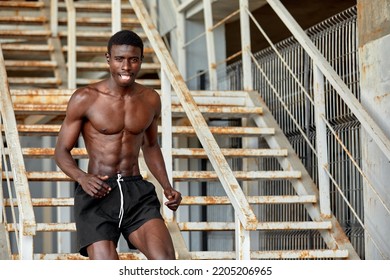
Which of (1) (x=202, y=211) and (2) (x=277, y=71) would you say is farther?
(1) (x=202, y=211)

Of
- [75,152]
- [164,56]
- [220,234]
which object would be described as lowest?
[220,234]

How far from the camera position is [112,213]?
17.4 feet

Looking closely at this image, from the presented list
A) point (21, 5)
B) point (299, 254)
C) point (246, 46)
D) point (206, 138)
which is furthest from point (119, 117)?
point (21, 5)

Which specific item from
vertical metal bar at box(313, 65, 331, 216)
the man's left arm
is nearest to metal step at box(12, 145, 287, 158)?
vertical metal bar at box(313, 65, 331, 216)

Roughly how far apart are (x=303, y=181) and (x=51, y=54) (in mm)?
4320

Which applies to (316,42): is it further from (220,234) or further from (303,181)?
(220,234)

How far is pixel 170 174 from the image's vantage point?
288 inches

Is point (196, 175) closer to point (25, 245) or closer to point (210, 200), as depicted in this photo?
point (210, 200)

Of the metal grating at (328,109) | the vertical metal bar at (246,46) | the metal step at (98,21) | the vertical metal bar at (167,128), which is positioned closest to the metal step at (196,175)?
the metal grating at (328,109)

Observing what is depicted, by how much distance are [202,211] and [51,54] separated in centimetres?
236

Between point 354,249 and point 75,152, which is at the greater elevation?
point 75,152
